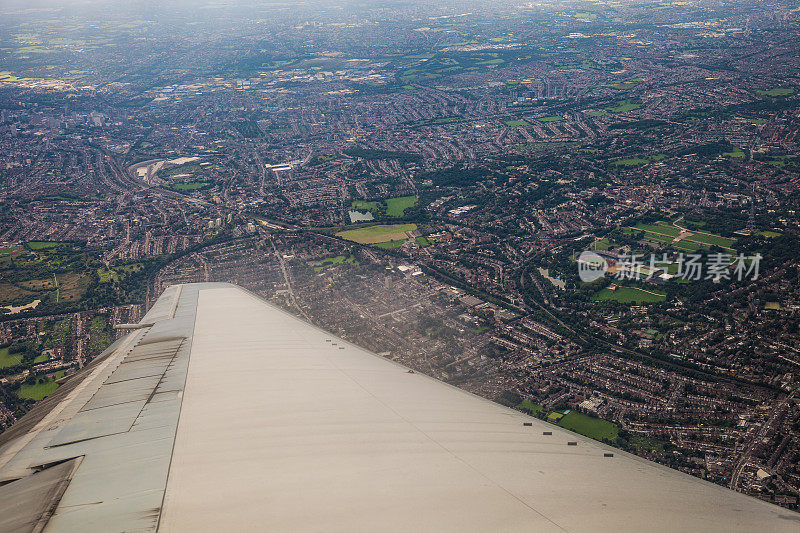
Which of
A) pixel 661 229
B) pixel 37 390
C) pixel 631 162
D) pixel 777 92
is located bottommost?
pixel 37 390

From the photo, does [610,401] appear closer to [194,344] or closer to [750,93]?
[194,344]

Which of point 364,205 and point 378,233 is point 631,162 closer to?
point 364,205

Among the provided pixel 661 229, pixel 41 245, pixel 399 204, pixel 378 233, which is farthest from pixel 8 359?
pixel 661 229

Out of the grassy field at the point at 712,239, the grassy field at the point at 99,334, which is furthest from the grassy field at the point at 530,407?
the grassy field at the point at 99,334

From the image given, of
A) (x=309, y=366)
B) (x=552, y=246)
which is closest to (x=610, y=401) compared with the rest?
(x=552, y=246)

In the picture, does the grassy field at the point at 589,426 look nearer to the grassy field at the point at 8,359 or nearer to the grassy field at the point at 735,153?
the grassy field at the point at 8,359

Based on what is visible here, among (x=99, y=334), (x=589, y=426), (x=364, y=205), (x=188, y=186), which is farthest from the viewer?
(x=188, y=186)
